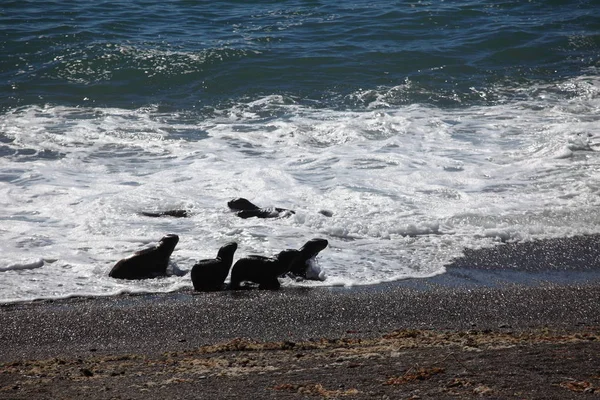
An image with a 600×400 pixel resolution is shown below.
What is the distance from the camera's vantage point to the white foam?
279 inches

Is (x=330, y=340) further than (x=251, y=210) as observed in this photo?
No

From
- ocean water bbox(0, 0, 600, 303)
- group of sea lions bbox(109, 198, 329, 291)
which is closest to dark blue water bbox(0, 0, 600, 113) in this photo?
ocean water bbox(0, 0, 600, 303)

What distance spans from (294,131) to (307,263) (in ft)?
16.9

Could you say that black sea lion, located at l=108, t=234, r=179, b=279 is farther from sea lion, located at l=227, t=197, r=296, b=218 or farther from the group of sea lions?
sea lion, located at l=227, t=197, r=296, b=218

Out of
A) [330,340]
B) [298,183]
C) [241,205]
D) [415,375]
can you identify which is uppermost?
[415,375]

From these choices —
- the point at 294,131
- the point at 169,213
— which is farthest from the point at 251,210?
the point at 294,131

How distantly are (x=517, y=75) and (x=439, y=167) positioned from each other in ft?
19.1

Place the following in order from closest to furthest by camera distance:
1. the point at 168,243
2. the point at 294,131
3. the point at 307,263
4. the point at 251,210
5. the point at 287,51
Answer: the point at 307,263, the point at 168,243, the point at 251,210, the point at 294,131, the point at 287,51

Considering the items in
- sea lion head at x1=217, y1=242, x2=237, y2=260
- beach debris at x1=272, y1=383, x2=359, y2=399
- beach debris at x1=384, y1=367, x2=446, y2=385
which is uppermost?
beach debris at x1=272, y1=383, x2=359, y2=399

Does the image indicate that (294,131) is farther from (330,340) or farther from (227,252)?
(330,340)

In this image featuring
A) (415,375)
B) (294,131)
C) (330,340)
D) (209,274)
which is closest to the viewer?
(415,375)

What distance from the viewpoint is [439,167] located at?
32.0ft

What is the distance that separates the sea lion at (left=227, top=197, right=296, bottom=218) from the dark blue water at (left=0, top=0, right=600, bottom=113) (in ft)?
17.1

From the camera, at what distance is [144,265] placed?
6578 mm
